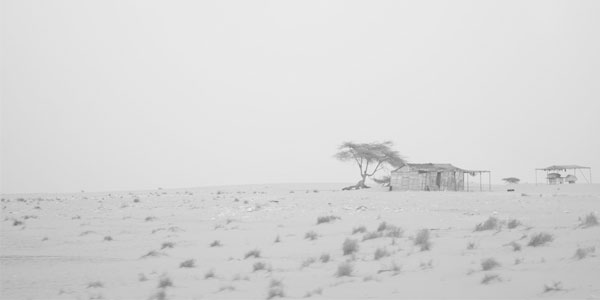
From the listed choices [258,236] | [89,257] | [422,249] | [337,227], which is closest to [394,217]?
[337,227]

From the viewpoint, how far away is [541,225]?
15547mm

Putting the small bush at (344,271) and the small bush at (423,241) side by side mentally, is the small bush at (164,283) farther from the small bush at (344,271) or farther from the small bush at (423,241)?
the small bush at (423,241)

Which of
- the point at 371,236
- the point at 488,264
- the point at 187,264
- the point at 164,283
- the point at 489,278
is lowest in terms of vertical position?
the point at 164,283

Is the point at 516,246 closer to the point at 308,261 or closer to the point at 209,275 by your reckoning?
the point at 308,261

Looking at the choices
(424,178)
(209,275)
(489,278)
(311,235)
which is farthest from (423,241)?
(424,178)

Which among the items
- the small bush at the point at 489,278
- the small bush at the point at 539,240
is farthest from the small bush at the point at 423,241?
the small bush at the point at 489,278

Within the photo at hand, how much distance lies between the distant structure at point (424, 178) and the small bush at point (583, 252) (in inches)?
1550

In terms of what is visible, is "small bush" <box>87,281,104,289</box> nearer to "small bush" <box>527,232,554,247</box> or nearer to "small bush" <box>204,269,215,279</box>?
"small bush" <box>204,269,215,279</box>

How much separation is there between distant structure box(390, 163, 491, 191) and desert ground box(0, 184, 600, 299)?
85.1 feet

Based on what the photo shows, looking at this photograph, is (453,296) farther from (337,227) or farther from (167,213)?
(167,213)

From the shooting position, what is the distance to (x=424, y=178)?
4991cm

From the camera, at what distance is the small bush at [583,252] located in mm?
9939

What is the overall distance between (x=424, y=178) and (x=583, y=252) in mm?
40364

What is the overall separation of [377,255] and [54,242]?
1156 centimetres
